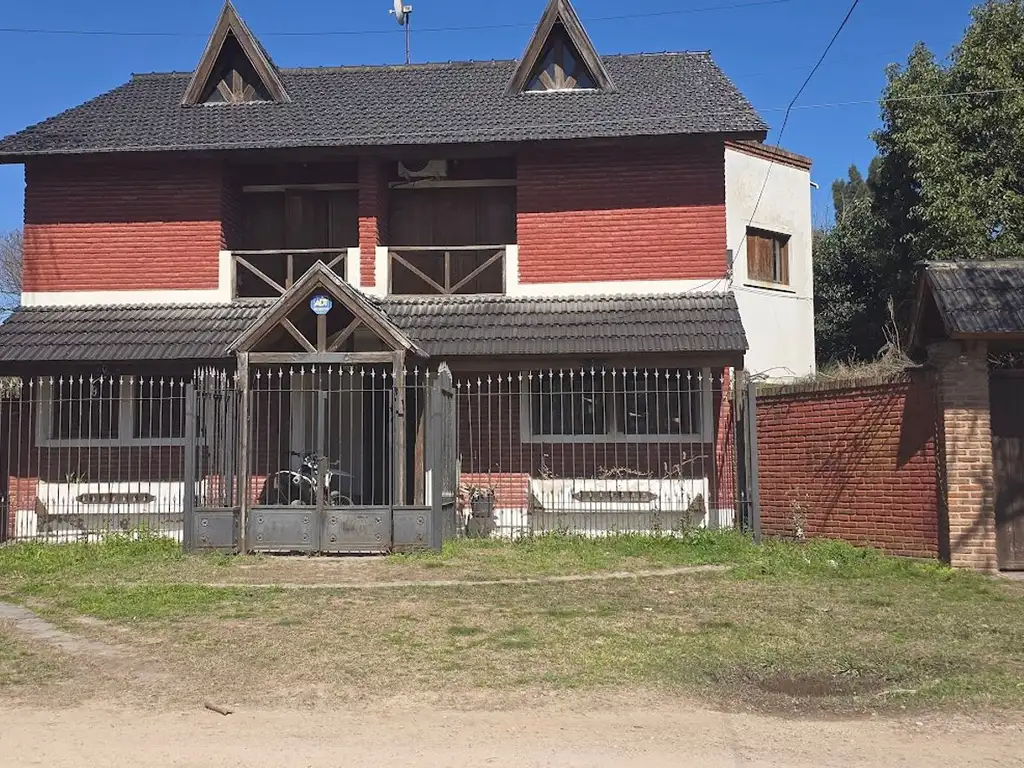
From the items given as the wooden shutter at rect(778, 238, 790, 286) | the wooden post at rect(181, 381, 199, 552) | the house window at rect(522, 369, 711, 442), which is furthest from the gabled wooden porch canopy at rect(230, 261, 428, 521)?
the wooden shutter at rect(778, 238, 790, 286)

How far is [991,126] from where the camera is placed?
20188 millimetres

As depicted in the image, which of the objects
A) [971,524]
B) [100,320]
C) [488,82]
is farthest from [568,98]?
[971,524]

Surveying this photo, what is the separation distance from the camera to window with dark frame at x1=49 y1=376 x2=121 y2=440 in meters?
14.9

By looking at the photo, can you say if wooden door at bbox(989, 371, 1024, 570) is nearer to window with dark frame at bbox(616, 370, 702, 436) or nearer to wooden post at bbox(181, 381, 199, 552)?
window with dark frame at bbox(616, 370, 702, 436)

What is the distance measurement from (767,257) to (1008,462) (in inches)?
410

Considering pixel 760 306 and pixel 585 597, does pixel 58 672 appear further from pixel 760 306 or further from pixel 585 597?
pixel 760 306

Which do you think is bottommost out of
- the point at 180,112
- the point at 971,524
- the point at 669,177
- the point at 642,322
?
the point at 971,524

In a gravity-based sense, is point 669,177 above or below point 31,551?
above

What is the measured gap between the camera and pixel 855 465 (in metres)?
11.9

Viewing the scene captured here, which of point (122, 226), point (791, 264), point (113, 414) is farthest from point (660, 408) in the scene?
point (122, 226)

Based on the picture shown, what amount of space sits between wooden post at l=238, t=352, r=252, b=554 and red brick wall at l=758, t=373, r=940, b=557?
6791 mm

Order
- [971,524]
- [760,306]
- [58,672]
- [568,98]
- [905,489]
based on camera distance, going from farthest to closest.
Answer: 1. [760,306]
2. [568,98]
3. [905,489]
4. [971,524]
5. [58,672]

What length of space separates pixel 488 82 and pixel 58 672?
13341mm

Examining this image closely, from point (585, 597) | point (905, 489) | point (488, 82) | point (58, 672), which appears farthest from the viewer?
point (488, 82)
